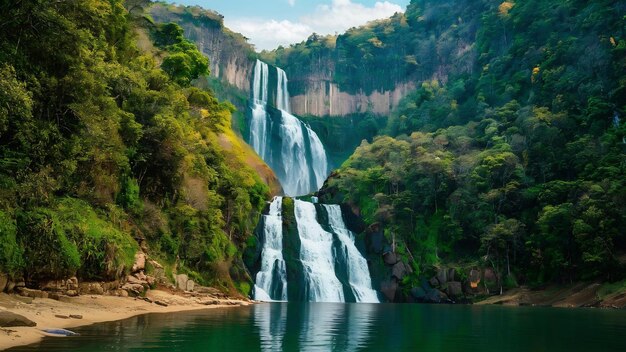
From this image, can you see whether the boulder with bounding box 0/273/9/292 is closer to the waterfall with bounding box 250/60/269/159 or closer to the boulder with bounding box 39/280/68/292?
the boulder with bounding box 39/280/68/292

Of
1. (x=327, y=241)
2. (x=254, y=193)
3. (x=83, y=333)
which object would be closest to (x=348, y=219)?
(x=327, y=241)

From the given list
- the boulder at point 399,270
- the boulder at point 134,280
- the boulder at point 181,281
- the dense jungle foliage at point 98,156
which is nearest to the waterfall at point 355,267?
the boulder at point 399,270

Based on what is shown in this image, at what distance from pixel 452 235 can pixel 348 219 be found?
10.5 meters

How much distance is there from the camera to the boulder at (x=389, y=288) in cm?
4944

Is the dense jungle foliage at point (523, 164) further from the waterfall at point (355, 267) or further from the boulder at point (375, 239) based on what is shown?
the waterfall at point (355, 267)

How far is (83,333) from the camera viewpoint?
13.3 m

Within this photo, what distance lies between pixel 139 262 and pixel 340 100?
76211 mm

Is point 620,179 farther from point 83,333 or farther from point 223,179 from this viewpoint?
point 83,333

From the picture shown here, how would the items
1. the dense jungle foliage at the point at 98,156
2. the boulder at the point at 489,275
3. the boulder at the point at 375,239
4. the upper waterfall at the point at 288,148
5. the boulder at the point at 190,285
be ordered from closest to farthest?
the dense jungle foliage at the point at 98,156 < the boulder at the point at 190,285 < the boulder at the point at 489,275 < the boulder at the point at 375,239 < the upper waterfall at the point at 288,148

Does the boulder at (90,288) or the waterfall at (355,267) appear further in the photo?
the waterfall at (355,267)

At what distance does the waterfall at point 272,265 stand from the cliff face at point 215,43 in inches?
1561

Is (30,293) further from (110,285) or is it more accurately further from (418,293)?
(418,293)

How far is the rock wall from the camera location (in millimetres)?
96125

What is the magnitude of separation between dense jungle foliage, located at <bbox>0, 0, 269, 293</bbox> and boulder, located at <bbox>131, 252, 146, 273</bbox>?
0.45m
